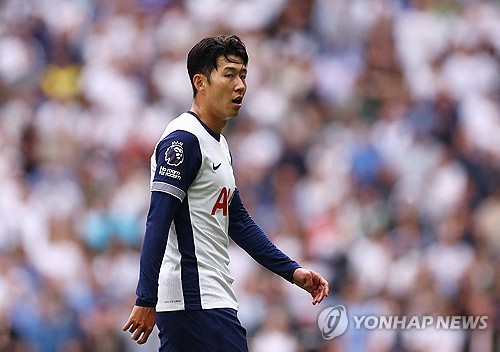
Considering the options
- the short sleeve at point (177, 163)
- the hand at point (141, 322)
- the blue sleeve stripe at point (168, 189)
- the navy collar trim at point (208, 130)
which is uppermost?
the navy collar trim at point (208, 130)

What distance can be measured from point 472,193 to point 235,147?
8.82 feet

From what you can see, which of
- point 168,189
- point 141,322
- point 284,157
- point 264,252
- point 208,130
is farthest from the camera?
point 284,157

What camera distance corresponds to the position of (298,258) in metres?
11.1

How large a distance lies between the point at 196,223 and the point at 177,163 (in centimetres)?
31

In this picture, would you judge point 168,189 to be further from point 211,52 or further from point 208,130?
point 211,52

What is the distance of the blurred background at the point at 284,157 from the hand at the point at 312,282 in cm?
351

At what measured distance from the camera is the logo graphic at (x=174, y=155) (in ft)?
16.4

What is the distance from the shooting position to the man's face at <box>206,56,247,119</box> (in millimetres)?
5285

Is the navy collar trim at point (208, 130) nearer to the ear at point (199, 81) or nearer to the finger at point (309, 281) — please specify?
the ear at point (199, 81)

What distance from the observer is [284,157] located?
39.9 ft

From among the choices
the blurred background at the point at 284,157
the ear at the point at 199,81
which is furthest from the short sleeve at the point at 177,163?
the blurred background at the point at 284,157

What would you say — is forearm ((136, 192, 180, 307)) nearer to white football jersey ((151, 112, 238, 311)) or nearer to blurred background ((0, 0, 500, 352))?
white football jersey ((151, 112, 238, 311))

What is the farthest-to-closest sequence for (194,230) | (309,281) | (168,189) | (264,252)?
(264,252) < (309,281) < (194,230) < (168,189)

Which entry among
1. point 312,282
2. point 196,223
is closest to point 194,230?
point 196,223
